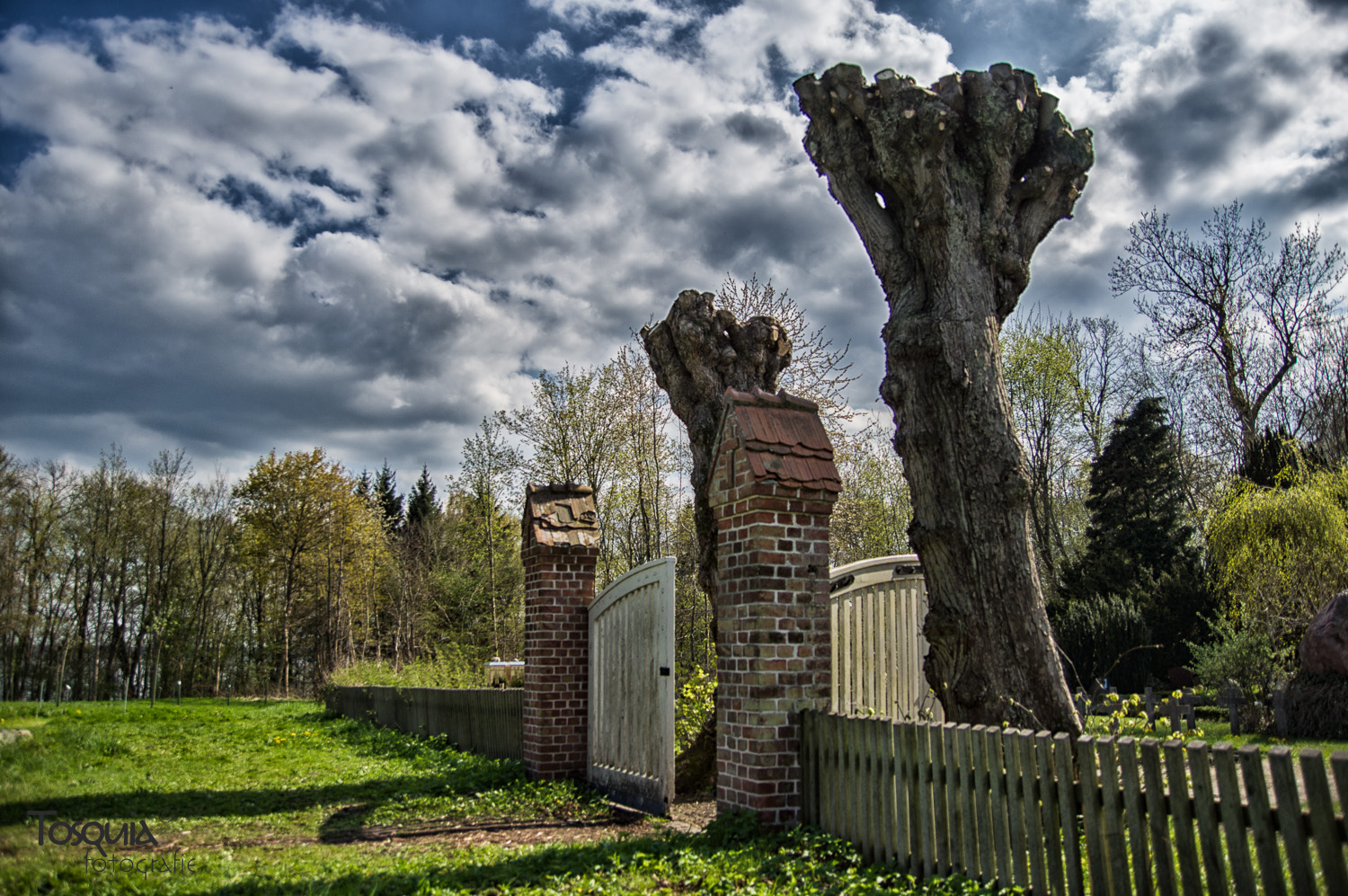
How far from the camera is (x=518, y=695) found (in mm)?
9227

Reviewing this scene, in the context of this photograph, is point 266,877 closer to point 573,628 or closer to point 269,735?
point 573,628

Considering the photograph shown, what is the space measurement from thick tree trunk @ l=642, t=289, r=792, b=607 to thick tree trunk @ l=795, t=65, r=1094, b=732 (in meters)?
2.16

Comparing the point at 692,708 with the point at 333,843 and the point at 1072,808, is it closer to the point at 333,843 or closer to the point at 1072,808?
the point at 333,843

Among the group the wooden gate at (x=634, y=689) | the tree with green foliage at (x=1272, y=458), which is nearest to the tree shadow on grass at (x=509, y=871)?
the wooden gate at (x=634, y=689)

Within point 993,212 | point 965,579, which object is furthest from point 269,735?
point 993,212

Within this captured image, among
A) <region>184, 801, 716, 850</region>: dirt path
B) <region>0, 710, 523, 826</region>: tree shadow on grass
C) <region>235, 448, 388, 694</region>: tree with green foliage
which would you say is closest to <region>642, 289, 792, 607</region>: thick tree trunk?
<region>184, 801, 716, 850</region>: dirt path

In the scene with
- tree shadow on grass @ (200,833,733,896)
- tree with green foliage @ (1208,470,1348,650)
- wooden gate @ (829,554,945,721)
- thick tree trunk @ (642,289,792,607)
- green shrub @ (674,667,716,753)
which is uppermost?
thick tree trunk @ (642,289,792,607)

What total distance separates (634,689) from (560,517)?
83.8 inches

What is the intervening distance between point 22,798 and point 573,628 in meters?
6.41

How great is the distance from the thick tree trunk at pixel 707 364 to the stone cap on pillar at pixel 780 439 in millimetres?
2901

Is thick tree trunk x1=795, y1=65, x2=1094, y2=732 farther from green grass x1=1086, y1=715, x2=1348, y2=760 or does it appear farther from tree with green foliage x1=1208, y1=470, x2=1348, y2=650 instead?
tree with green foliage x1=1208, y1=470, x2=1348, y2=650

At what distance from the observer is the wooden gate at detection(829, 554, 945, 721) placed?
7.36m

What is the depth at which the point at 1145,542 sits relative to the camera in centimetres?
2173

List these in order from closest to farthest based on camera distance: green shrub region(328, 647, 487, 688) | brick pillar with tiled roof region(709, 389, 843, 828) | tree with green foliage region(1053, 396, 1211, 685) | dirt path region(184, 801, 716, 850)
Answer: brick pillar with tiled roof region(709, 389, 843, 828) < dirt path region(184, 801, 716, 850) < green shrub region(328, 647, 487, 688) < tree with green foliage region(1053, 396, 1211, 685)
